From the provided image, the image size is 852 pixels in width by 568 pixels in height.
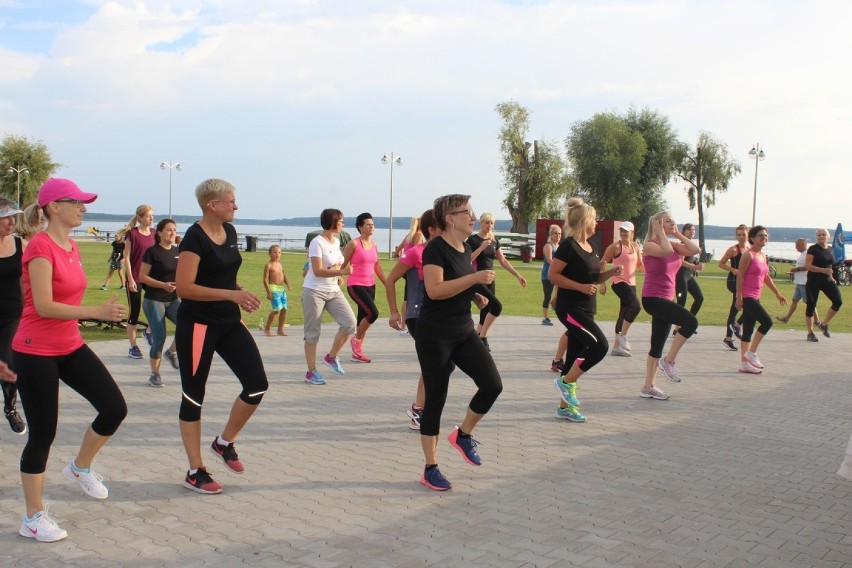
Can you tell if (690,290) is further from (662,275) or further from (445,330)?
(445,330)

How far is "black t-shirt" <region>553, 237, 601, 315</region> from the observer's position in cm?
759

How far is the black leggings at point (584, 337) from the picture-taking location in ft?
25.1

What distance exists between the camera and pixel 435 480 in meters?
5.58

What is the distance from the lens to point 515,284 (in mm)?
28688

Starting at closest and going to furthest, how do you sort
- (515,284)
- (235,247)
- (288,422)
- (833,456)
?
(235,247), (833,456), (288,422), (515,284)

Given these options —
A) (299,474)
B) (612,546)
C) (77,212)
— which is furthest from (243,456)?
(612,546)

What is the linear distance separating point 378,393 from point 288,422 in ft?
5.38

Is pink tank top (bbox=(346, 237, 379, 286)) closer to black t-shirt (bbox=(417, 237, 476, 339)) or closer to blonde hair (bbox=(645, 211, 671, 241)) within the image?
blonde hair (bbox=(645, 211, 671, 241))

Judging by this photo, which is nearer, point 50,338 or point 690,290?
point 50,338

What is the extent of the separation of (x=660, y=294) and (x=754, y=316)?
223cm

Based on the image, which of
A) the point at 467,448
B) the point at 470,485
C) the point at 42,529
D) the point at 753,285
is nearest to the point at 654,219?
the point at 753,285

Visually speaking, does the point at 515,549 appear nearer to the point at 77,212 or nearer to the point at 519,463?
the point at 519,463

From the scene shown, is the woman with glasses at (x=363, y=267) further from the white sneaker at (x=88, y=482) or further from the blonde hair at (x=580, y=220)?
the white sneaker at (x=88, y=482)

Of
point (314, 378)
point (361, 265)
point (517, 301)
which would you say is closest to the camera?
point (314, 378)
